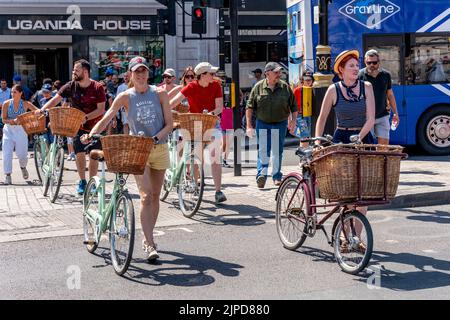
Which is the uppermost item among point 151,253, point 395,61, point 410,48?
point 410,48

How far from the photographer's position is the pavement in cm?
873

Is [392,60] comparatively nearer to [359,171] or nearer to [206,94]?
[206,94]

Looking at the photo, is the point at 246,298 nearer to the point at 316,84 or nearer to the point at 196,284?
the point at 196,284

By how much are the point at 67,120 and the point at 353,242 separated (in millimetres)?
4605

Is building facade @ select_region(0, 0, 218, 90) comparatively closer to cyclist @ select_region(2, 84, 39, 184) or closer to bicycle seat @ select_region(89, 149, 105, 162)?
cyclist @ select_region(2, 84, 39, 184)

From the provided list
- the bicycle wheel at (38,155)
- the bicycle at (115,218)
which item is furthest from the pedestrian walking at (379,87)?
the bicycle wheel at (38,155)

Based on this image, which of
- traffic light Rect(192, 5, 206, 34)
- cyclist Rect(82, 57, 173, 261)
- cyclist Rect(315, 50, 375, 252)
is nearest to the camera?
cyclist Rect(82, 57, 173, 261)

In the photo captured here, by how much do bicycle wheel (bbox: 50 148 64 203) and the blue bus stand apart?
21.3ft

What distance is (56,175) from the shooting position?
10414mm

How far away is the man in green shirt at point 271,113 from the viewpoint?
10414 mm

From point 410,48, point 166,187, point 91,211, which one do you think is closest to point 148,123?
point 91,211

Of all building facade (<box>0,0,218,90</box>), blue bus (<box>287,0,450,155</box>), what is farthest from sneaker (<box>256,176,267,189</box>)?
building facade (<box>0,0,218,90</box>)

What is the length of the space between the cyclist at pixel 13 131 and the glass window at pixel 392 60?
6755 mm

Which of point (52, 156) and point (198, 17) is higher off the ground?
point (198, 17)
